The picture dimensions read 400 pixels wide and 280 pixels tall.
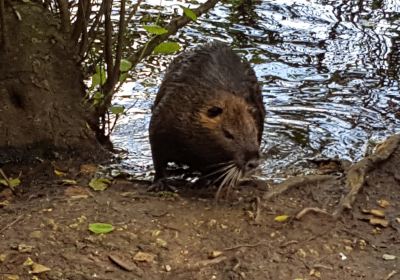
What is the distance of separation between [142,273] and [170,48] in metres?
1.82

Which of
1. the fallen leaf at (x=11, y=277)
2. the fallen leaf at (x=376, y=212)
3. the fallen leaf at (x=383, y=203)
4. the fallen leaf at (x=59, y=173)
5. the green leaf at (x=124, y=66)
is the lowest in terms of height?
the fallen leaf at (x=376, y=212)

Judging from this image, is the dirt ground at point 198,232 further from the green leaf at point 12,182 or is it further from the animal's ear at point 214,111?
the animal's ear at point 214,111

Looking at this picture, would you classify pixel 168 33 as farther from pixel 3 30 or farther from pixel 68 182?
pixel 68 182

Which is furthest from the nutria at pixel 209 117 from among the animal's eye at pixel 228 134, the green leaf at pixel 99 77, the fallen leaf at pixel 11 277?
the fallen leaf at pixel 11 277

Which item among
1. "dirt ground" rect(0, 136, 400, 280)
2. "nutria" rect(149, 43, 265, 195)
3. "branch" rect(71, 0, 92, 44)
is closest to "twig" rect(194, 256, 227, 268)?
"dirt ground" rect(0, 136, 400, 280)

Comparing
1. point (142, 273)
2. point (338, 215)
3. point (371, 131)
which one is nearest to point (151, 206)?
point (142, 273)

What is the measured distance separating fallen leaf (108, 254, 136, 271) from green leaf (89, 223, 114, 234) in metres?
0.21

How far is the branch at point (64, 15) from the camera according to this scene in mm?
5372

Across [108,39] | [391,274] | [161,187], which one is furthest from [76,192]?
[391,274]

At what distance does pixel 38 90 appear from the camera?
17.7ft

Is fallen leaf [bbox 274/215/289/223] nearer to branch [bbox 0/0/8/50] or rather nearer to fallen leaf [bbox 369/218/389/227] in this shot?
fallen leaf [bbox 369/218/389/227]

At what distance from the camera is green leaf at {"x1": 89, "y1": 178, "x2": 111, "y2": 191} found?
4918 millimetres

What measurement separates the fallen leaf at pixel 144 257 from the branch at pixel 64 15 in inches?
79.8

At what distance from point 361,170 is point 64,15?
2.21m
